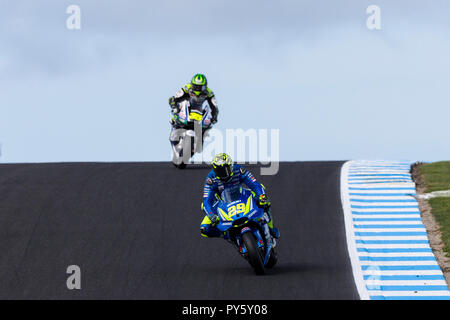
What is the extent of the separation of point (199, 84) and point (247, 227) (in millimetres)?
9415

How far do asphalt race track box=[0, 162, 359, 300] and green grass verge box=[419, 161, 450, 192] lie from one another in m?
2.09

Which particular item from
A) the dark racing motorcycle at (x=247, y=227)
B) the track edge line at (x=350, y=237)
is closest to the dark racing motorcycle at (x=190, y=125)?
the track edge line at (x=350, y=237)

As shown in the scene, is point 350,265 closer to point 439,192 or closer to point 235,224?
A: point 235,224

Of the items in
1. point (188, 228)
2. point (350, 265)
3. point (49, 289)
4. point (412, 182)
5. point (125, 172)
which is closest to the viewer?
point (49, 289)

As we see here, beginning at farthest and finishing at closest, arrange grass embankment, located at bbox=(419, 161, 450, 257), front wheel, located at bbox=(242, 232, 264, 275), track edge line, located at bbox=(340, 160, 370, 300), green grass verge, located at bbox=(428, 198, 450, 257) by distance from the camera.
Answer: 1. grass embankment, located at bbox=(419, 161, 450, 257)
2. green grass verge, located at bbox=(428, 198, 450, 257)
3. front wheel, located at bbox=(242, 232, 264, 275)
4. track edge line, located at bbox=(340, 160, 370, 300)

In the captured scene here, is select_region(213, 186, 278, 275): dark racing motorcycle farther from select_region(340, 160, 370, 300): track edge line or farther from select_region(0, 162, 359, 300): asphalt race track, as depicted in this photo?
select_region(340, 160, 370, 300): track edge line

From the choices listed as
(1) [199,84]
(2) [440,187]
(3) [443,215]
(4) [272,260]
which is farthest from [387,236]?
(1) [199,84]

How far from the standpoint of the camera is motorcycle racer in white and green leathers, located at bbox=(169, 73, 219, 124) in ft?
A: 74.1

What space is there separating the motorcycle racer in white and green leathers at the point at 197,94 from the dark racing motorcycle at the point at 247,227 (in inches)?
344

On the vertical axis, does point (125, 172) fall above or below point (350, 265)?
above

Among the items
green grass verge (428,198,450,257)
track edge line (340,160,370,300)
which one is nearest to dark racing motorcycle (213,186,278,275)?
track edge line (340,160,370,300)

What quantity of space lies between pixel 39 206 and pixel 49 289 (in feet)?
21.1

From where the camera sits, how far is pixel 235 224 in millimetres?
13688

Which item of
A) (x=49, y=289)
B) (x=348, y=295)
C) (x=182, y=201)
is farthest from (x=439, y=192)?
(x=49, y=289)
